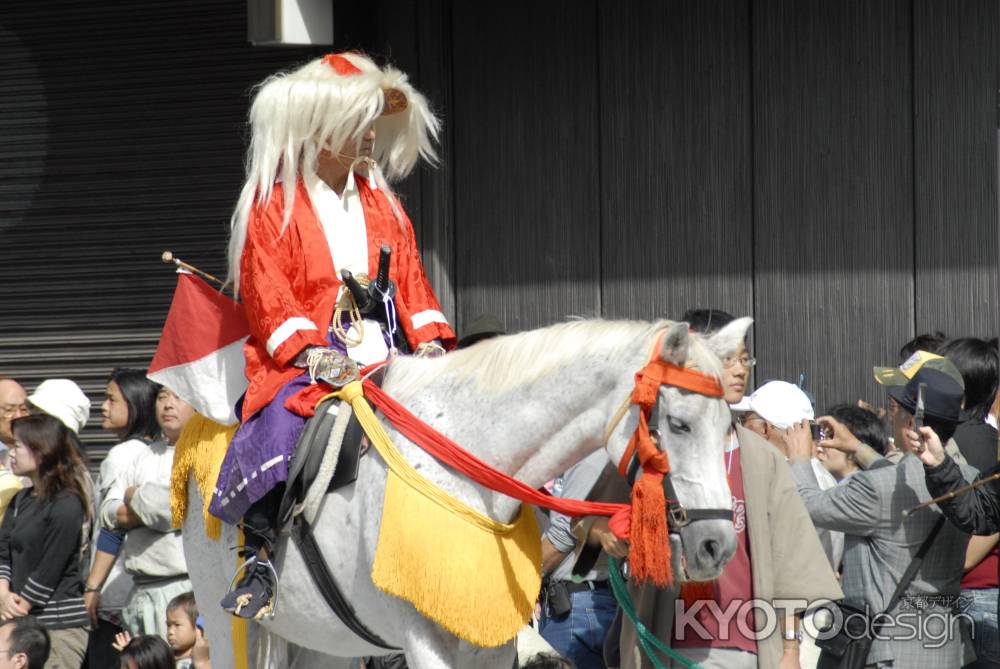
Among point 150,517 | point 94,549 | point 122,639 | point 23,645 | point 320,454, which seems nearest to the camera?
point 320,454

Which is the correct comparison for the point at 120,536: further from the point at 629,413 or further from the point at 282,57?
the point at 629,413

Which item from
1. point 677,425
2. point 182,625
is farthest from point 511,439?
point 182,625

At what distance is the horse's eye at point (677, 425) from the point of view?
3369mm

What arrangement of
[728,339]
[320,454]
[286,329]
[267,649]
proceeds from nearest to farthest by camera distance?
[728,339]
[320,454]
[286,329]
[267,649]

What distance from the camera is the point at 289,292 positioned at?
4.02 metres

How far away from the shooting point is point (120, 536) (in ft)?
21.2

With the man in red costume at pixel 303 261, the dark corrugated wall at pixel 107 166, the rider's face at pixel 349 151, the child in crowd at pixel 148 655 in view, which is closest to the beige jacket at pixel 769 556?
the man in red costume at pixel 303 261

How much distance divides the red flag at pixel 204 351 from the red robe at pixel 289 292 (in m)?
0.18

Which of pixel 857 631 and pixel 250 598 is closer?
pixel 250 598

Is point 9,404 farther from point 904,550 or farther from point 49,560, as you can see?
point 904,550

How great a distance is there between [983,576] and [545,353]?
85.7 inches

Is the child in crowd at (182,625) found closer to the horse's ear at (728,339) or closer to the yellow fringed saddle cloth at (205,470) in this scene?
the yellow fringed saddle cloth at (205,470)

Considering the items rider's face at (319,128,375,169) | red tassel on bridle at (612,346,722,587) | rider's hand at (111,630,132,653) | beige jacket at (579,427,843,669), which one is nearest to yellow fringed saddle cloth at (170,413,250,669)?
rider's face at (319,128,375,169)

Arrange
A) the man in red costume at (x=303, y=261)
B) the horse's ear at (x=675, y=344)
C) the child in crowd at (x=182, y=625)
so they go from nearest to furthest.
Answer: the horse's ear at (x=675, y=344) < the man in red costume at (x=303, y=261) < the child in crowd at (x=182, y=625)
